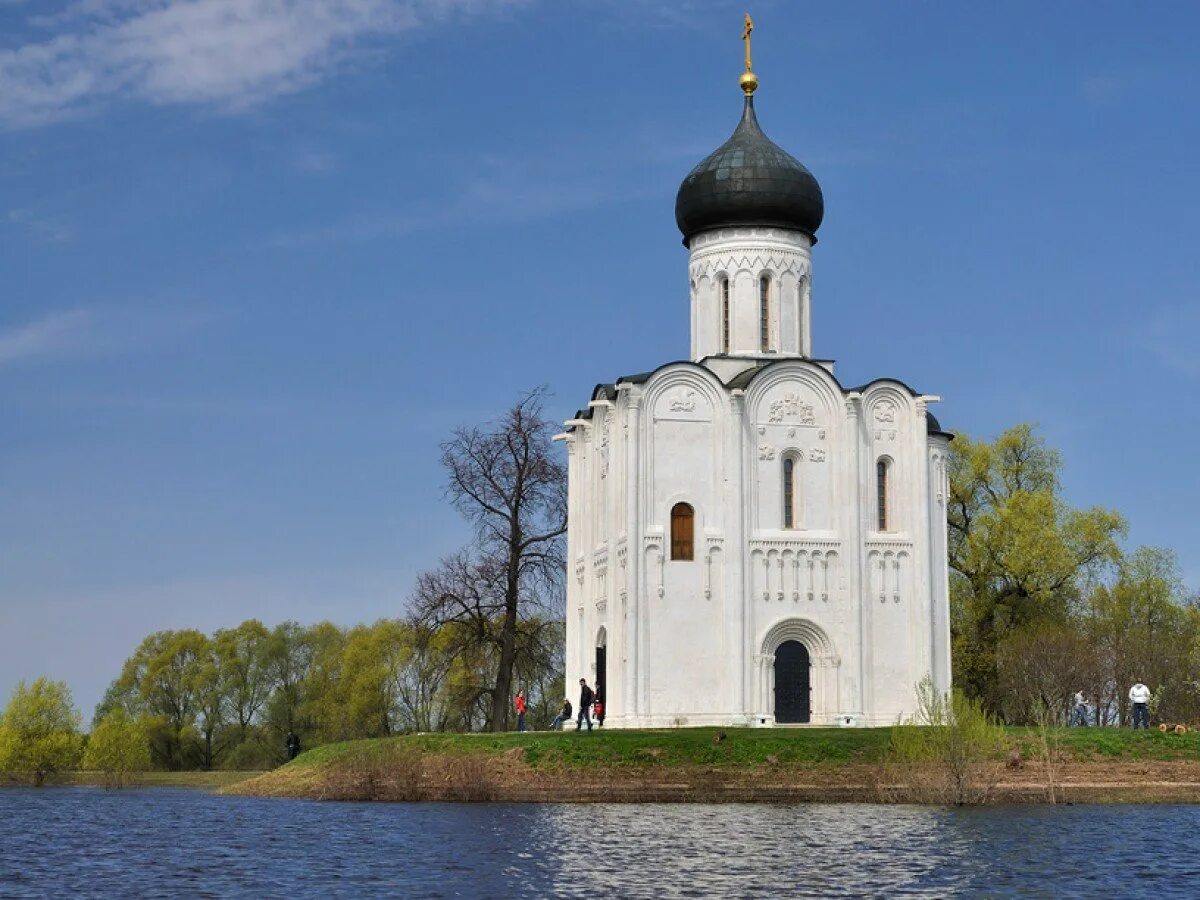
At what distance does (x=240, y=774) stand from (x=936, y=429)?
88.6ft

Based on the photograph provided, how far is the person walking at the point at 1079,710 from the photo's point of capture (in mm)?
46500

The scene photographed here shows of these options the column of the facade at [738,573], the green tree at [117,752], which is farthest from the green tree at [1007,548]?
the green tree at [117,752]

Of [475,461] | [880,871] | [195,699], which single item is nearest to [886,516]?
[475,461]

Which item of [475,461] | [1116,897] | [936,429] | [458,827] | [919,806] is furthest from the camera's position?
[475,461]

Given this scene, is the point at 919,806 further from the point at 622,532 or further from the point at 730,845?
the point at 622,532

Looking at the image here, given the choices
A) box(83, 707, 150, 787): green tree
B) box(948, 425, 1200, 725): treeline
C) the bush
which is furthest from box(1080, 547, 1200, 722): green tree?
box(83, 707, 150, 787): green tree

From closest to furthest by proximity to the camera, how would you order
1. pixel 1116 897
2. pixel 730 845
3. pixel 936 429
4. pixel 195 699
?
1. pixel 1116 897
2. pixel 730 845
3. pixel 936 429
4. pixel 195 699

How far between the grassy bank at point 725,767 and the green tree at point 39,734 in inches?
1002

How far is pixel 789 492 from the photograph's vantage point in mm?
39875

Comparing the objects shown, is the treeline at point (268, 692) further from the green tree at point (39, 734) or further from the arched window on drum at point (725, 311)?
the arched window on drum at point (725, 311)

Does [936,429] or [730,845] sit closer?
[730,845]

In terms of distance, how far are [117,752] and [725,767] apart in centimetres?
2923

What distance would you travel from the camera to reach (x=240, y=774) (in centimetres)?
5706

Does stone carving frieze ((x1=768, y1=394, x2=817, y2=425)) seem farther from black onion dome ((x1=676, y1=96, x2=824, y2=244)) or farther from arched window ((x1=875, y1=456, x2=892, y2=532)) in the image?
black onion dome ((x1=676, y1=96, x2=824, y2=244))
